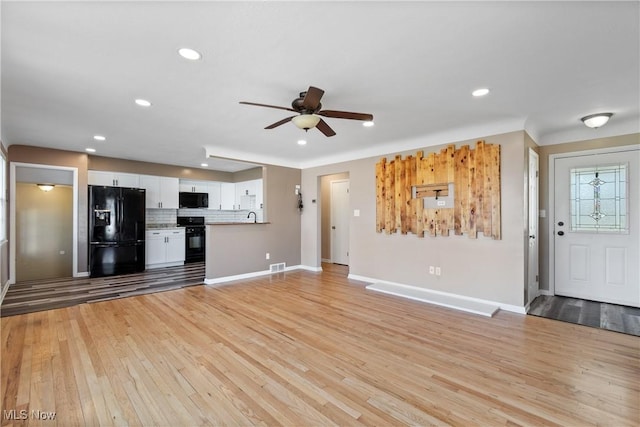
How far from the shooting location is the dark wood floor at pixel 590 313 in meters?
3.22

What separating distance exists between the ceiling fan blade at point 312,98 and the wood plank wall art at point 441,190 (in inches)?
98.0

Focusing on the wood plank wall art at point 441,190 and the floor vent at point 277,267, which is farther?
the floor vent at point 277,267

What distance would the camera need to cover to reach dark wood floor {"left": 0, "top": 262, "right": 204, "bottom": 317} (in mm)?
3943

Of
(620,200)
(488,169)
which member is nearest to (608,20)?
(488,169)

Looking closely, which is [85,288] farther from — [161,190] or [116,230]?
[161,190]

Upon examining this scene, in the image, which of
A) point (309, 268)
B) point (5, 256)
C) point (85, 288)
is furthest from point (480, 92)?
point (5, 256)

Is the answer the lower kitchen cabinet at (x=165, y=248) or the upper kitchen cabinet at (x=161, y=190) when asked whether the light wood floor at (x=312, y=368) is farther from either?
the upper kitchen cabinet at (x=161, y=190)

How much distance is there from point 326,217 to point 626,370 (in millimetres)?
5842

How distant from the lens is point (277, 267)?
619 centimetres

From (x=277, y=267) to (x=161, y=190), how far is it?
348 cm

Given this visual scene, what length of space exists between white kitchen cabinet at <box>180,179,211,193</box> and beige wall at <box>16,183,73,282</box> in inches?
90.6

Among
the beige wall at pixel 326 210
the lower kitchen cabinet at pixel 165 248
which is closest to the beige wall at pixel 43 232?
the lower kitchen cabinet at pixel 165 248

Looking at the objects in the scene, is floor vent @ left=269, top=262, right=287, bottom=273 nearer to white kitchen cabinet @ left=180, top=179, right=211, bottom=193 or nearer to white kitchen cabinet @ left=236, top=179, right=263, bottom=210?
white kitchen cabinet @ left=236, top=179, right=263, bottom=210

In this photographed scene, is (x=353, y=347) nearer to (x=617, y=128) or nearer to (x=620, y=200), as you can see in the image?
(x=620, y=200)
